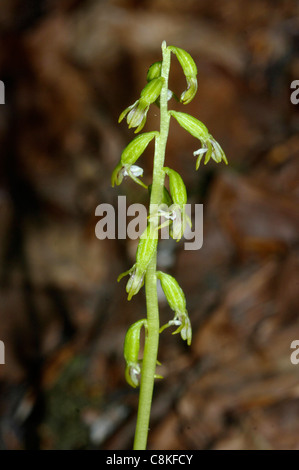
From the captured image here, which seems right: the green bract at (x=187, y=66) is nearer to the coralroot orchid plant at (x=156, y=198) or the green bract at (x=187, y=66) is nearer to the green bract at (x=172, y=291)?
the coralroot orchid plant at (x=156, y=198)

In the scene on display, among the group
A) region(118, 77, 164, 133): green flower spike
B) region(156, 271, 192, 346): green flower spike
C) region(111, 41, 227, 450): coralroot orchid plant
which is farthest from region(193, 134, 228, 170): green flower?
region(156, 271, 192, 346): green flower spike

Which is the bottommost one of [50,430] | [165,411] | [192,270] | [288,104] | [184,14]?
[50,430]

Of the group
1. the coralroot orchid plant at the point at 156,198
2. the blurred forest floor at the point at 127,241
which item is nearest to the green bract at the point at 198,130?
the coralroot orchid plant at the point at 156,198

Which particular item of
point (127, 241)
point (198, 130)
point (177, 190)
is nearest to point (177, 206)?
point (177, 190)

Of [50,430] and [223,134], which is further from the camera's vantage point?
[223,134]

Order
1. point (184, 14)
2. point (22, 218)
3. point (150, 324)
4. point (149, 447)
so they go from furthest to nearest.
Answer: point (184, 14), point (22, 218), point (149, 447), point (150, 324)

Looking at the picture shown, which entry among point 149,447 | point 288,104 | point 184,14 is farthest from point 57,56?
point 149,447

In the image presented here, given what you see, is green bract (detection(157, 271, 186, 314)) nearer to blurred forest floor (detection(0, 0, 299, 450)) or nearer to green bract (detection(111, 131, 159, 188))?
green bract (detection(111, 131, 159, 188))

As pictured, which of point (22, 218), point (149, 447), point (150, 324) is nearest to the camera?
point (150, 324)

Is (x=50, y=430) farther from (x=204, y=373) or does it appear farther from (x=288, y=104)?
(x=288, y=104)
